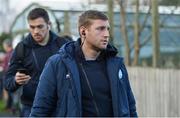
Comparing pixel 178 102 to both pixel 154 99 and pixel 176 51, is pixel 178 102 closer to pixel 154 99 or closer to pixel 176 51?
pixel 154 99

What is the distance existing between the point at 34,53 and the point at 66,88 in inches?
86.0

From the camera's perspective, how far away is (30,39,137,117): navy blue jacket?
519 cm

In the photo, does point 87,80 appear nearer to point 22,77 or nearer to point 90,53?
point 90,53

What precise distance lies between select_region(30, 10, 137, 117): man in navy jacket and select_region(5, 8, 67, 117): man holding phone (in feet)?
6.41

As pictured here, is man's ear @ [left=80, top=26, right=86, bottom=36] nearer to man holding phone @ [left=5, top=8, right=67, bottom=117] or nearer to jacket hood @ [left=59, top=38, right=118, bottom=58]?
jacket hood @ [left=59, top=38, right=118, bottom=58]

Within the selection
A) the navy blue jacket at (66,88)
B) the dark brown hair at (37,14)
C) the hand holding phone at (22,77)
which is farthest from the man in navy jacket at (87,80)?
the dark brown hair at (37,14)

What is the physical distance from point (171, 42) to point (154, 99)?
648 centimetres

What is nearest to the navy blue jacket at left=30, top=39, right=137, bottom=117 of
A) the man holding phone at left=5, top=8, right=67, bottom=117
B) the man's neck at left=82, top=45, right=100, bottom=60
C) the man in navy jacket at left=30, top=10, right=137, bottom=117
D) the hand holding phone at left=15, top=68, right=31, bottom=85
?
the man in navy jacket at left=30, top=10, right=137, bottom=117

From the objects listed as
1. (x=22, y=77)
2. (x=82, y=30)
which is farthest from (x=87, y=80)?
(x=22, y=77)

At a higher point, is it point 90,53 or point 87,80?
point 90,53

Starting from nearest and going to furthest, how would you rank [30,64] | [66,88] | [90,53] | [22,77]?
1. [66,88]
2. [90,53]
3. [22,77]
4. [30,64]

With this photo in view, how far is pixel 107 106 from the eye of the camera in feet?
17.3

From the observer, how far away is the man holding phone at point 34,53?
7324mm

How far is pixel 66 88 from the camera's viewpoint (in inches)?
206
